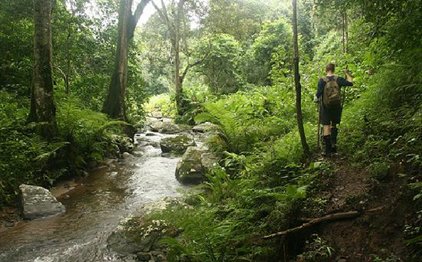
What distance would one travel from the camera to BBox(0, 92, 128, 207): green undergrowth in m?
7.48

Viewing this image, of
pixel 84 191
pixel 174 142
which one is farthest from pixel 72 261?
pixel 174 142

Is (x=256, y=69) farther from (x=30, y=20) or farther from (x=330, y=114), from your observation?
(x=330, y=114)

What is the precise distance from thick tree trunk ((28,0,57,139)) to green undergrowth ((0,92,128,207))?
316 millimetres

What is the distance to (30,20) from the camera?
13078 mm

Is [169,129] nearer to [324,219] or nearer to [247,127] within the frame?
[247,127]

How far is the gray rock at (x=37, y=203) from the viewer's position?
685 centimetres

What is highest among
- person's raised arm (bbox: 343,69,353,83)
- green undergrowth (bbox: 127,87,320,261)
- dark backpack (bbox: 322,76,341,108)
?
person's raised arm (bbox: 343,69,353,83)

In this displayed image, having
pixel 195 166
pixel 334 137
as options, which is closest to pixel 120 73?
pixel 195 166

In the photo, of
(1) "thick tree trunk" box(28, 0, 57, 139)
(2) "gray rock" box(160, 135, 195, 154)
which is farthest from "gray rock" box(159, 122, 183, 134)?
(1) "thick tree trunk" box(28, 0, 57, 139)

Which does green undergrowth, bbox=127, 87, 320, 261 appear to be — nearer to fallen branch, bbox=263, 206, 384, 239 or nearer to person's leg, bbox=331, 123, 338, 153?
fallen branch, bbox=263, 206, 384, 239

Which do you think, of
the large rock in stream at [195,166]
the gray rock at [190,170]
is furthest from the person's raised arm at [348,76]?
the gray rock at [190,170]

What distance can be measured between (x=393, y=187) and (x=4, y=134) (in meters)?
7.61

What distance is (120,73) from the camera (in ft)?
49.3

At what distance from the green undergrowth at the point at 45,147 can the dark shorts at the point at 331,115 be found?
5.90 meters
